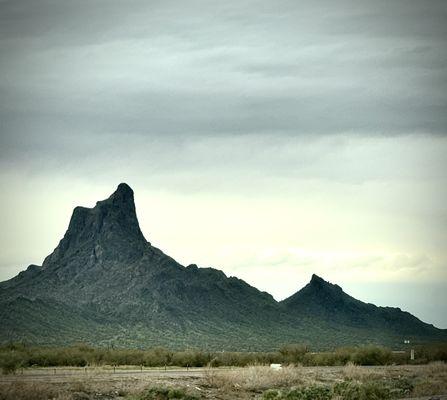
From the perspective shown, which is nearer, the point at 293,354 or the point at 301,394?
the point at 301,394

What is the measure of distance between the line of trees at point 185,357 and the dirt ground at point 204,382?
13.5 m

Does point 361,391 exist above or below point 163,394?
above

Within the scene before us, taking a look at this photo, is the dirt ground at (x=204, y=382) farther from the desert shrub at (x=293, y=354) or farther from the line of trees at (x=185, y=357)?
the desert shrub at (x=293, y=354)

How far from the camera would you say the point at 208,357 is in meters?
85.8

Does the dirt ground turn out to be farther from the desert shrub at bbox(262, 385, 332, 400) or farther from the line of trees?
the line of trees

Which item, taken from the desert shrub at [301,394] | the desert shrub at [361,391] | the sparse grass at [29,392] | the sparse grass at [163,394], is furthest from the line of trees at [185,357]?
the sparse grass at [29,392]

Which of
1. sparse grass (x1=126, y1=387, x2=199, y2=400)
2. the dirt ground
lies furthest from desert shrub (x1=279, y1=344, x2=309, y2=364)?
sparse grass (x1=126, y1=387, x2=199, y2=400)

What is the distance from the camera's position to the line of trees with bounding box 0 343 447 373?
78.9 metres

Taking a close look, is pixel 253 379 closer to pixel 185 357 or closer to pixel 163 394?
pixel 163 394

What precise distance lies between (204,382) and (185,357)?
28.2m

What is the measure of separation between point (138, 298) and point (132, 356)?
110m

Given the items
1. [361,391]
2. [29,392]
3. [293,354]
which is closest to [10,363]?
[29,392]

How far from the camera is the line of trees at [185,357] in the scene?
78.9 m

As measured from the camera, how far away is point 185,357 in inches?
3329
